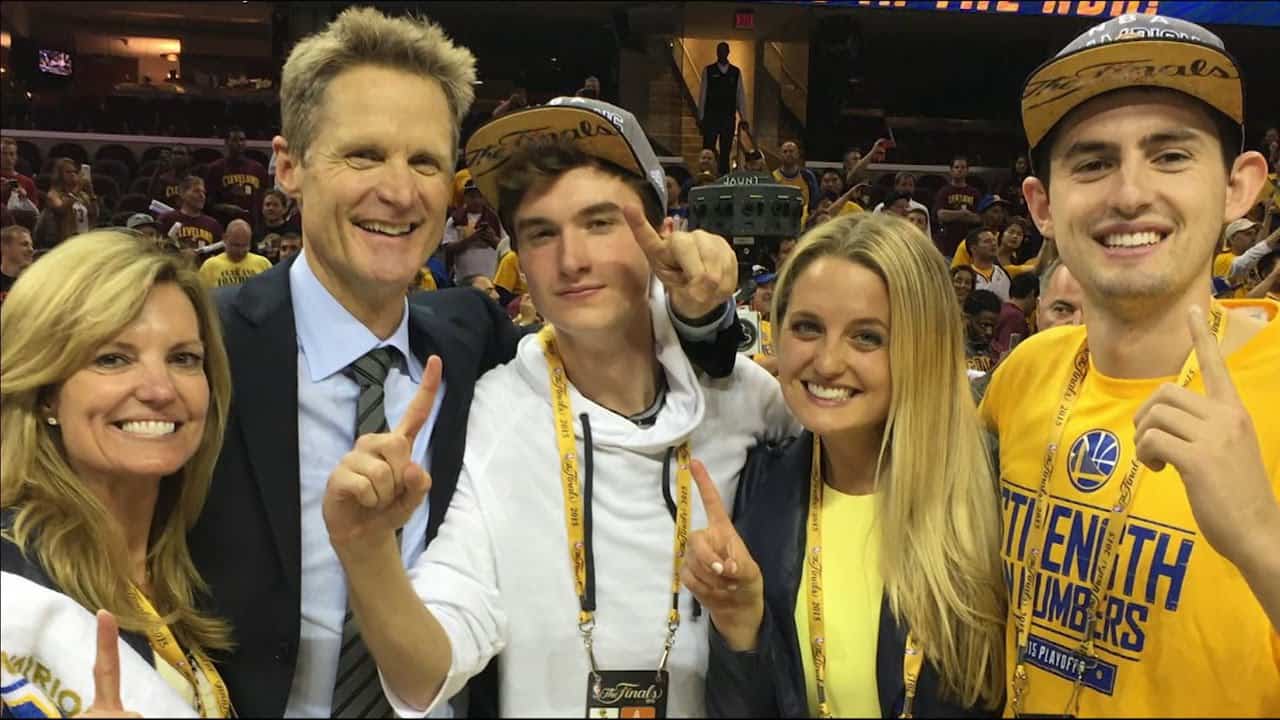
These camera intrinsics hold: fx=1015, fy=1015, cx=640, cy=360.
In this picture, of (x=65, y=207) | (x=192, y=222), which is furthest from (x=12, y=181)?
(x=192, y=222)

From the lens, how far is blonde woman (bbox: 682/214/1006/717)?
5.02 ft

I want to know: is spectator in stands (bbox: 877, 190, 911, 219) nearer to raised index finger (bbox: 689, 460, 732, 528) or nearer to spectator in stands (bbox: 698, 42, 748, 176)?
spectator in stands (bbox: 698, 42, 748, 176)

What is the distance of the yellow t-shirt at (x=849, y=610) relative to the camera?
5.11 ft

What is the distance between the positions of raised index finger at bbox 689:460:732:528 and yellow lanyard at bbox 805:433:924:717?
22 centimetres

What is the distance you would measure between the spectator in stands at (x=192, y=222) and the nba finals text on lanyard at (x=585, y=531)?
21.6ft

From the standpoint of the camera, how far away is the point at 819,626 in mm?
1587

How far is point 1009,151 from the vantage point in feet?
46.4

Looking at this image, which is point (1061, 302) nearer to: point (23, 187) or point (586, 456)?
point (586, 456)

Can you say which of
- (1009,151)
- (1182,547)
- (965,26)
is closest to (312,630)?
(1182,547)

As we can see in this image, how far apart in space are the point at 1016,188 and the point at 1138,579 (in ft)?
36.5

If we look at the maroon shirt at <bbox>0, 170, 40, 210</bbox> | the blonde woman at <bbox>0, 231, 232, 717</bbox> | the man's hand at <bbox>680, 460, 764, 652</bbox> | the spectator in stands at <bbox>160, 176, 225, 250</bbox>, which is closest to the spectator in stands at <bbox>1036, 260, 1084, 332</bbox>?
the man's hand at <bbox>680, 460, 764, 652</bbox>

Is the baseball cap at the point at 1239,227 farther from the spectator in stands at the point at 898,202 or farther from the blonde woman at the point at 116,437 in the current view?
the blonde woman at the point at 116,437

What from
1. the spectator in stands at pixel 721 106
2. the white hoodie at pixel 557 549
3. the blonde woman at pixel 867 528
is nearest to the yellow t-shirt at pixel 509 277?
the spectator in stands at pixel 721 106

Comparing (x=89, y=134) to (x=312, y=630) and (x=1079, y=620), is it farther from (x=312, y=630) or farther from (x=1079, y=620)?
(x=1079, y=620)
